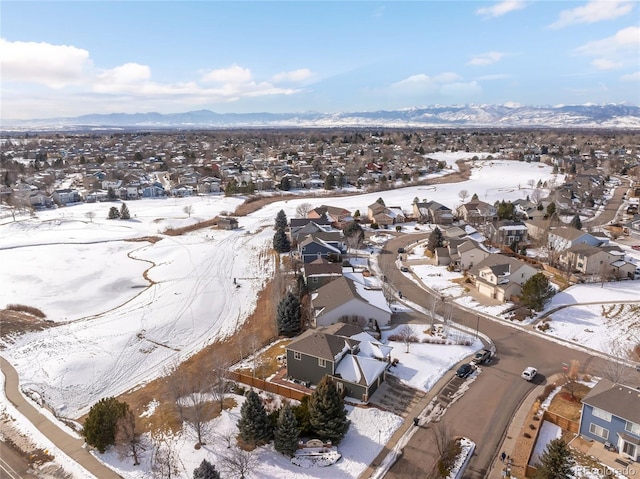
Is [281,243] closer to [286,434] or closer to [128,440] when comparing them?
[128,440]

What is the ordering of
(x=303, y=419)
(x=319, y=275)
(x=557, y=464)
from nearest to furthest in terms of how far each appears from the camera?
(x=557, y=464), (x=303, y=419), (x=319, y=275)

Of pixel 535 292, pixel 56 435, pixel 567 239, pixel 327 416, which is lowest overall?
pixel 56 435

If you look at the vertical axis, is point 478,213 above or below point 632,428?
above

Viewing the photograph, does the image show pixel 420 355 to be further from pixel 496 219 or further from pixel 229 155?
pixel 229 155

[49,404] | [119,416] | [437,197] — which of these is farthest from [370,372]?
[437,197]

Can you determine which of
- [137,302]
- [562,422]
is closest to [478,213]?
[562,422]

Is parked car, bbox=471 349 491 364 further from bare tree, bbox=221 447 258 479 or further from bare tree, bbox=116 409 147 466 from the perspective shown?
bare tree, bbox=116 409 147 466

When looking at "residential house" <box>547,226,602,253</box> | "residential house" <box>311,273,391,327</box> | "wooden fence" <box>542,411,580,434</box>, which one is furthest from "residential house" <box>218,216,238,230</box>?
"wooden fence" <box>542,411,580,434</box>
